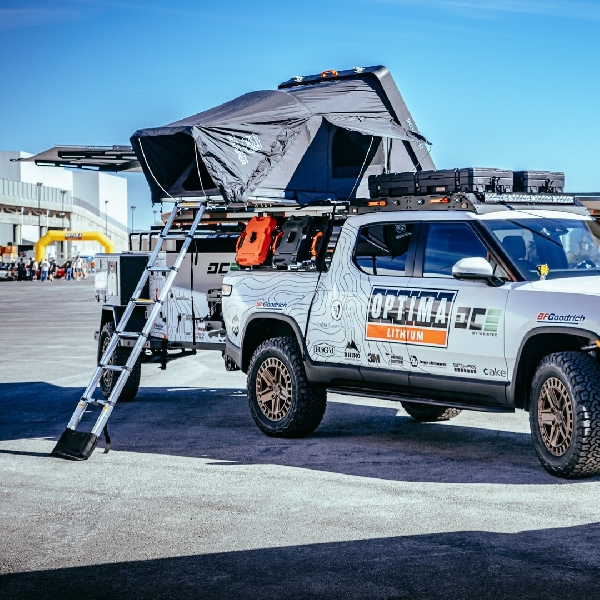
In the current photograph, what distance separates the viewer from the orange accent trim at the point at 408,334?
8.80 metres

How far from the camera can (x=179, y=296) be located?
12.6 m

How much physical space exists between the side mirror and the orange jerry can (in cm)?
271

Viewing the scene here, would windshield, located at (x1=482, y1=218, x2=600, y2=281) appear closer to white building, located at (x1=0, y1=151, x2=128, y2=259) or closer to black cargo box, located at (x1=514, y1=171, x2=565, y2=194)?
black cargo box, located at (x1=514, y1=171, x2=565, y2=194)

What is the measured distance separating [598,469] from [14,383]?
8.75 metres

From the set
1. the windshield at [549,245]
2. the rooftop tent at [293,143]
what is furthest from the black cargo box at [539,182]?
the rooftop tent at [293,143]

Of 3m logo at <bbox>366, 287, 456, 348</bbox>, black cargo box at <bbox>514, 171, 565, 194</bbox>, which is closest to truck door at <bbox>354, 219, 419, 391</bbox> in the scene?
3m logo at <bbox>366, 287, 456, 348</bbox>

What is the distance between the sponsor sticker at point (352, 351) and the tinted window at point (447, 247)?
0.95 metres

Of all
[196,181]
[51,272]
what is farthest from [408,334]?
[51,272]

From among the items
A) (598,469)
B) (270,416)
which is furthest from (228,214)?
(598,469)

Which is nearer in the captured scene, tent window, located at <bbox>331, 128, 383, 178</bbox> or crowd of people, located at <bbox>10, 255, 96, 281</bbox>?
tent window, located at <bbox>331, 128, 383, 178</bbox>

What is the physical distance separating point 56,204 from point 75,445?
130m

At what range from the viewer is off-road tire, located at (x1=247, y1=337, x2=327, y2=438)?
995 centimetres

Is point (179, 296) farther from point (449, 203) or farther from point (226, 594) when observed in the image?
point (226, 594)

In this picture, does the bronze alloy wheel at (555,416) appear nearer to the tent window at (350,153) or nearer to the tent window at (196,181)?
the tent window at (196,181)
